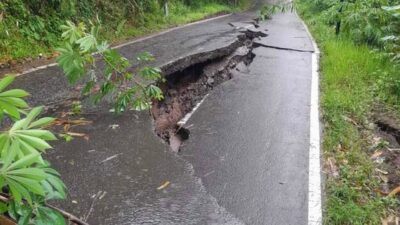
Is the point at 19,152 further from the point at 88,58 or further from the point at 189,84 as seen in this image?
the point at 189,84

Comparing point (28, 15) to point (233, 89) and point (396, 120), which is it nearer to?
point (233, 89)

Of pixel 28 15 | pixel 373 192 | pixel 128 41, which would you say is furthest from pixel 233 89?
pixel 28 15

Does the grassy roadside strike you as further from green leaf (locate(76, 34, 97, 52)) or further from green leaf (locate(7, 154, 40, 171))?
green leaf (locate(7, 154, 40, 171))

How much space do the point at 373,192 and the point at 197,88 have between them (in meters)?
3.88

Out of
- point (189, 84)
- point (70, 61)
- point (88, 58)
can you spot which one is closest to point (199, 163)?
point (88, 58)

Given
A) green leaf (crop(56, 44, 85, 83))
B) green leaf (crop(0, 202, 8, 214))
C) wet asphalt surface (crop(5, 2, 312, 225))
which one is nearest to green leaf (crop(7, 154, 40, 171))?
green leaf (crop(0, 202, 8, 214))

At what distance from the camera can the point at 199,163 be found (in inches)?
164

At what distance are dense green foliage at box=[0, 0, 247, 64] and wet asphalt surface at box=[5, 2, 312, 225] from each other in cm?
161

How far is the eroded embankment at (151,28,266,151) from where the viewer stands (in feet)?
17.3

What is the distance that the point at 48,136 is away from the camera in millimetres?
1504

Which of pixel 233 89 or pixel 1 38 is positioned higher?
pixel 1 38

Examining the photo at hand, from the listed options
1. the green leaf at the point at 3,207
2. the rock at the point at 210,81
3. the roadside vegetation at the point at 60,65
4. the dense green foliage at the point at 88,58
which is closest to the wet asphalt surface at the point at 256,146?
the rock at the point at 210,81

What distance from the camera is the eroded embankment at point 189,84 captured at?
17.3ft

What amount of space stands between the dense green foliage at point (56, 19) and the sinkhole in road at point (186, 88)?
1.34 meters
